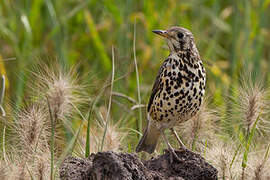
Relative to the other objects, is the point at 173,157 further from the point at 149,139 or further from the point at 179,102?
the point at 149,139

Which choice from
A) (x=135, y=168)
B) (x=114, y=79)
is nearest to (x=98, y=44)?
(x=114, y=79)

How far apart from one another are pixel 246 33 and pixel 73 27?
2.37 metres

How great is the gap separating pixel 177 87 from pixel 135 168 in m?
1.10

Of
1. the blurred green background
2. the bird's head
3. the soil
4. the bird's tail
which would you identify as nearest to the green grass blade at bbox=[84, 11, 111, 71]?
the blurred green background

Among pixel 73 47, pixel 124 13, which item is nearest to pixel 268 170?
pixel 124 13

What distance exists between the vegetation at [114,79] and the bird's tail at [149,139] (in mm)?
81

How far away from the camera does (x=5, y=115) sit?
4754 mm

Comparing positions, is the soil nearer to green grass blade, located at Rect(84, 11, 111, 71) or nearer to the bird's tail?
the bird's tail

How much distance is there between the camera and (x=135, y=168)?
415 cm

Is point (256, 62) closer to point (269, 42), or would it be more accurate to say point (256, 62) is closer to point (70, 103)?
point (269, 42)

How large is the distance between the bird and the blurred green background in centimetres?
244

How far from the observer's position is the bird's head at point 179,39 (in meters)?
5.24

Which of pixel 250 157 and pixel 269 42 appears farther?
pixel 269 42

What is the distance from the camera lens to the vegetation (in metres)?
4.55
